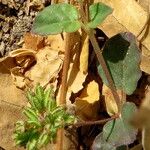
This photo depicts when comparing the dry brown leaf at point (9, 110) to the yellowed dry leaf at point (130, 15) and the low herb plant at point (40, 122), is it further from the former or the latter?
the yellowed dry leaf at point (130, 15)

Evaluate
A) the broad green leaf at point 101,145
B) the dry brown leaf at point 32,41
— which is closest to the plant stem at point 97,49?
the broad green leaf at point 101,145

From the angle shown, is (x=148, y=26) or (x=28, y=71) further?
(x=28, y=71)

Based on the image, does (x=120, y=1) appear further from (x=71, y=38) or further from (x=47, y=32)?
(x=47, y=32)

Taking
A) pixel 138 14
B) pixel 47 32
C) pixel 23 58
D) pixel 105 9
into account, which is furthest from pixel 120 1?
pixel 23 58

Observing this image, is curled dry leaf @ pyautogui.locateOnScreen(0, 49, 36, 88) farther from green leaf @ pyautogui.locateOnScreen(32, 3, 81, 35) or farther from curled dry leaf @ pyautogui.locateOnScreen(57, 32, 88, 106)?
green leaf @ pyautogui.locateOnScreen(32, 3, 81, 35)

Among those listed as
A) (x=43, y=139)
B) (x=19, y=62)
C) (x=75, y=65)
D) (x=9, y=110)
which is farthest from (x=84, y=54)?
(x=43, y=139)

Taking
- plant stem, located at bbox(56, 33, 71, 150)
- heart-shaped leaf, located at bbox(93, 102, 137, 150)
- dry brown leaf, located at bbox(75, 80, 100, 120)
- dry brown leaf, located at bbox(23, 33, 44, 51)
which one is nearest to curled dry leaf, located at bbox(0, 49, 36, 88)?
dry brown leaf, located at bbox(23, 33, 44, 51)

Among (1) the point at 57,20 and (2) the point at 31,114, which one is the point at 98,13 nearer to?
(1) the point at 57,20
